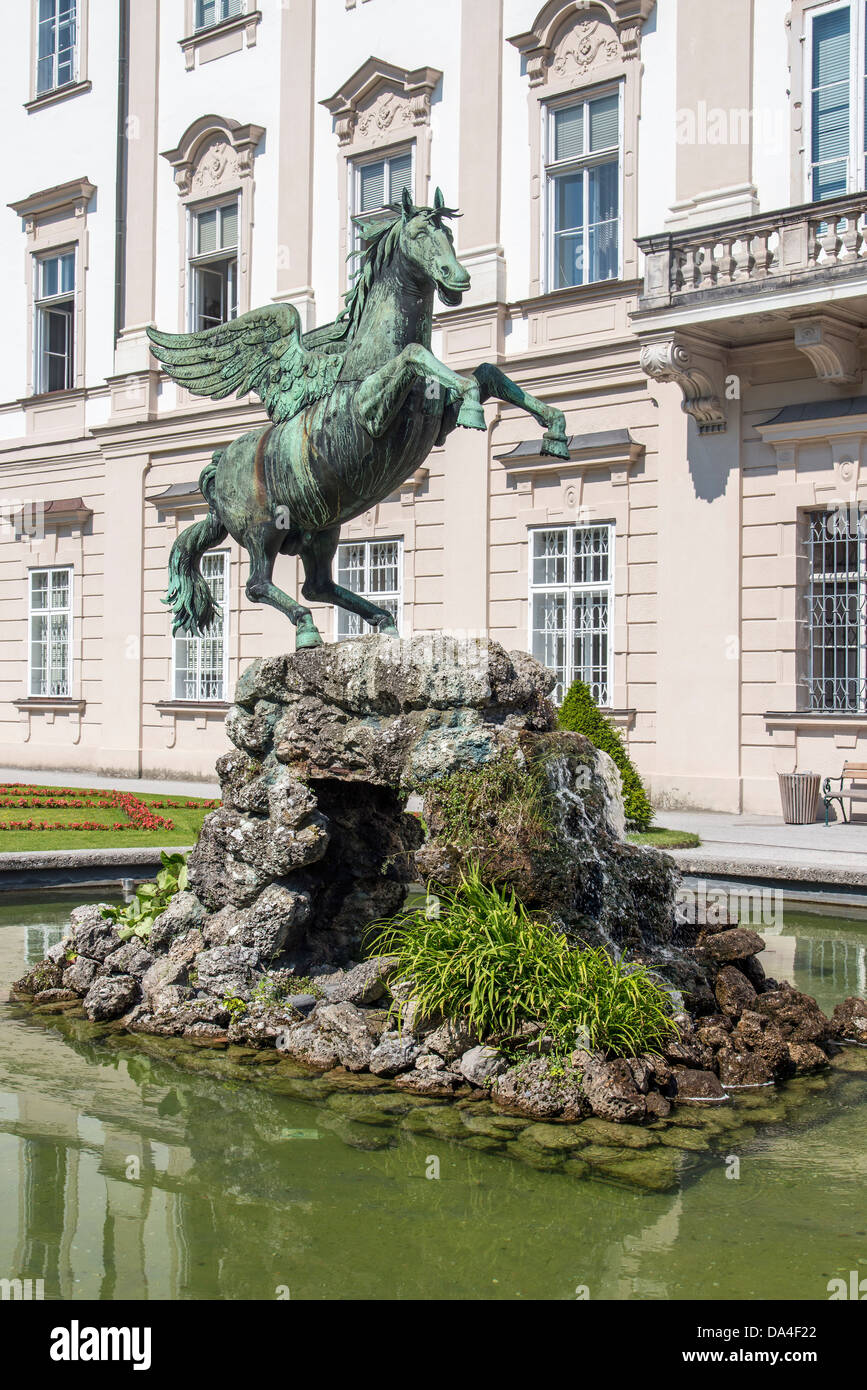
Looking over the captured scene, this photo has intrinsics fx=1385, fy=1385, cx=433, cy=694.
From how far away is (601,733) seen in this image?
12836 millimetres

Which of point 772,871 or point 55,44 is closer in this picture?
point 772,871

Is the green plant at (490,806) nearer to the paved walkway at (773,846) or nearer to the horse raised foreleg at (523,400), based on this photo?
the horse raised foreleg at (523,400)

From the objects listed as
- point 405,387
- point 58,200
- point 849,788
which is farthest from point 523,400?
point 58,200

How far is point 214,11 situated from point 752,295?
1233cm

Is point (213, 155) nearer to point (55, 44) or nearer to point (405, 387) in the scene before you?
point (55, 44)

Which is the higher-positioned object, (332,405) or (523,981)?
(332,405)

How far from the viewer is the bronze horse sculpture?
265 inches

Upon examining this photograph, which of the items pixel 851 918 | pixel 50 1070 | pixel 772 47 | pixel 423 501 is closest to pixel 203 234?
pixel 423 501

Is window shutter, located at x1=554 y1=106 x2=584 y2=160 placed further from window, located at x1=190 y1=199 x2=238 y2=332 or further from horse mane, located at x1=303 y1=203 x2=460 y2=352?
horse mane, located at x1=303 y1=203 x2=460 y2=352

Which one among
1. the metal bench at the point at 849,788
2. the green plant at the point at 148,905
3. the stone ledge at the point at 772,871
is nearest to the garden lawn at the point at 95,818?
the green plant at the point at 148,905

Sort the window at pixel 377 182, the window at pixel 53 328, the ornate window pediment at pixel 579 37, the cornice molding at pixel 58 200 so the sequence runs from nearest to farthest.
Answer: the ornate window pediment at pixel 579 37 < the window at pixel 377 182 < the cornice molding at pixel 58 200 < the window at pixel 53 328

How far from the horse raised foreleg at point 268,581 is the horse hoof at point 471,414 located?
1.60 metres

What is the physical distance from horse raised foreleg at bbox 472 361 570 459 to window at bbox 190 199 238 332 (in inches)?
616

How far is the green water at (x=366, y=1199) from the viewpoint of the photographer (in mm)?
3750
